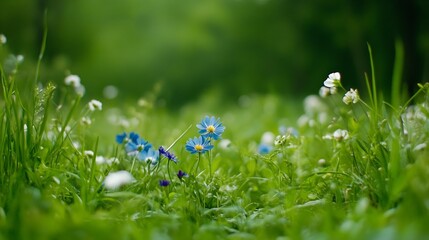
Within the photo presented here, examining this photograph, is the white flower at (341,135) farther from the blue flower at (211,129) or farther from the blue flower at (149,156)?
the blue flower at (149,156)

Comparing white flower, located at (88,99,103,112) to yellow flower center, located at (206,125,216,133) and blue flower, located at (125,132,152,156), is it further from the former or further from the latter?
yellow flower center, located at (206,125,216,133)

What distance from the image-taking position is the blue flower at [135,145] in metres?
1.99

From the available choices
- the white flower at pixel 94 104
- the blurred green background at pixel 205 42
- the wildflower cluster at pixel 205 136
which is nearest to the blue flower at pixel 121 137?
the white flower at pixel 94 104

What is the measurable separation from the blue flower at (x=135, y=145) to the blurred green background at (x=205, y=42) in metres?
7.01

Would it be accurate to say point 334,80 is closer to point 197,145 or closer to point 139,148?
point 197,145

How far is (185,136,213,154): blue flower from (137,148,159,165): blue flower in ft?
0.46

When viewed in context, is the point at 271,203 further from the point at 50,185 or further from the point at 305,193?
the point at 50,185

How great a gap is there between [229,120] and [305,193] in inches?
141

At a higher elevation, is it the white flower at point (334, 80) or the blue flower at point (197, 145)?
the white flower at point (334, 80)

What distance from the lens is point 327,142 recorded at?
241 cm

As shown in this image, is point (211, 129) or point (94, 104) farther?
→ point (94, 104)

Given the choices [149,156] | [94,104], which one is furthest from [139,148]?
[94,104]

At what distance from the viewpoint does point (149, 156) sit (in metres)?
2.01

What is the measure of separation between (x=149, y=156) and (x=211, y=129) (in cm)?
24
